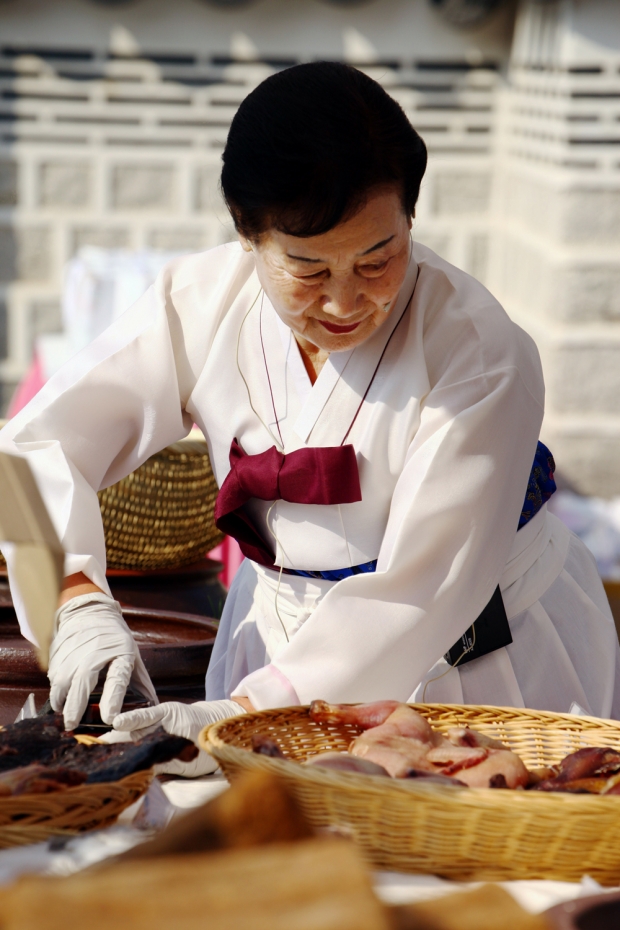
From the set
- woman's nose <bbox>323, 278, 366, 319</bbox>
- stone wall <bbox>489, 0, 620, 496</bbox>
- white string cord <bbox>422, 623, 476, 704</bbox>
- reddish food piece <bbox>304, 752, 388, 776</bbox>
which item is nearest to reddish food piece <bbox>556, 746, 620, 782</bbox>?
reddish food piece <bbox>304, 752, 388, 776</bbox>

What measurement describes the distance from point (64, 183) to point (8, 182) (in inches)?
12.2

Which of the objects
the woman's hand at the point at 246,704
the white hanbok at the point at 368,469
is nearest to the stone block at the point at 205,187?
the white hanbok at the point at 368,469

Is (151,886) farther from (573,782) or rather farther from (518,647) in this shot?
(518,647)

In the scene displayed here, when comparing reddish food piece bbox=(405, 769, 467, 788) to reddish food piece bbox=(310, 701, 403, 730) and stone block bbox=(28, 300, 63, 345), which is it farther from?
stone block bbox=(28, 300, 63, 345)

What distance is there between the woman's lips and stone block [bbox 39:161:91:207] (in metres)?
4.62

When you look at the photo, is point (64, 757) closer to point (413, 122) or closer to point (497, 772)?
point (497, 772)

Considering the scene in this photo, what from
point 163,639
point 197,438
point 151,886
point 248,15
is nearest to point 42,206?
point 248,15

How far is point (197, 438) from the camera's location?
2.55m

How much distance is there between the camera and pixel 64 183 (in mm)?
5961

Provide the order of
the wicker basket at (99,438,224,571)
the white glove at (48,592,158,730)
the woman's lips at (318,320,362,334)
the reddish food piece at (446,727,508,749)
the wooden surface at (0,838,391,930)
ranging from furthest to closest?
the wicker basket at (99,438,224,571) < the woman's lips at (318,320,362,334) < the white glove at (48,592,158,730) < the reddish food piece at (446,727,508,749) < the wooden surface at (0,838,391,930)

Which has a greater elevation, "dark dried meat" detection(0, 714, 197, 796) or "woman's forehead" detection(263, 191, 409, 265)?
"woman's forehead" detection(263, 191, 409, 265)

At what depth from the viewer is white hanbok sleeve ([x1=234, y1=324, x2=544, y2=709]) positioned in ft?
5.43

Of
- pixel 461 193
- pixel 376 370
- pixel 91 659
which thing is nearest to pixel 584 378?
pixel 461 193

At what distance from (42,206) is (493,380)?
479 cm
